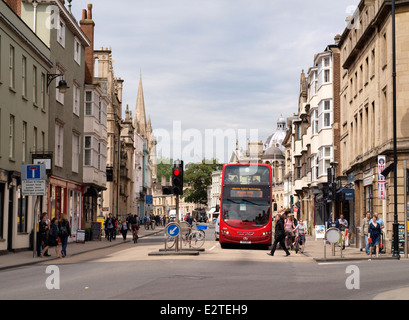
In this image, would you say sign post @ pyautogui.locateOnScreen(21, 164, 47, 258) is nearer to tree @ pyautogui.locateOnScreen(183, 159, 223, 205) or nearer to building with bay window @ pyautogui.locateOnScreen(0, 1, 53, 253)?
building with bay window @ pyautogui.locateOnScreen(0, 1, 53, 253)

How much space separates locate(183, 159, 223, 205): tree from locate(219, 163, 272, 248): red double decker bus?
12436cm

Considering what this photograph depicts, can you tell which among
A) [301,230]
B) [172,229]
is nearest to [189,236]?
[301,230]

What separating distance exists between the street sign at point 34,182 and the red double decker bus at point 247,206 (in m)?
10.1

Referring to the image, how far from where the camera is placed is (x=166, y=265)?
20859 millimetres

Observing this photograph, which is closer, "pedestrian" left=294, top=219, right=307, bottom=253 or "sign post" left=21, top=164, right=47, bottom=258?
"sign post" left=21, top=164, right=47, bottom=258

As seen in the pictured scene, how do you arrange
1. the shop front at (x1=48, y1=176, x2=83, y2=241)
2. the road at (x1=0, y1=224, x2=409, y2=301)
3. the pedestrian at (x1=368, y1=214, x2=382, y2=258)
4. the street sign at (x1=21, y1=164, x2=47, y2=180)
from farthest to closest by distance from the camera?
1. the shop front at (x1=48, y1=176, x2=83, y2=241)
2. the pedestrian at (x1=368, y1=214, x2=382, y2=258)
3. the street sign at (x1=21, y1=164, x2=47, y2=180)
4. the road at (x1=0, y1=224, x2=409, y2=301)

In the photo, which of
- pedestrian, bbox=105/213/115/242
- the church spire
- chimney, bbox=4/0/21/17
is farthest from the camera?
the church spire

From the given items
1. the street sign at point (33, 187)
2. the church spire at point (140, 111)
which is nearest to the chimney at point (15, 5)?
the street sign at point (33, 187)

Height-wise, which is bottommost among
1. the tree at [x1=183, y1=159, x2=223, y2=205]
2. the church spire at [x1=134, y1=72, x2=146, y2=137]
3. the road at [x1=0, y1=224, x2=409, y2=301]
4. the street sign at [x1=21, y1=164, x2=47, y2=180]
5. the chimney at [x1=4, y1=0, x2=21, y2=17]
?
the road at [x1=0, y1=224, x2=409, y2=301]

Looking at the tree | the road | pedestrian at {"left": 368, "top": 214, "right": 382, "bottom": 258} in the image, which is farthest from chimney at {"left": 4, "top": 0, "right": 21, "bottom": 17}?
the tree

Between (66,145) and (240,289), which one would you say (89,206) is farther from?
(240,289)

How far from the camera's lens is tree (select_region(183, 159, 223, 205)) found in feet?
524

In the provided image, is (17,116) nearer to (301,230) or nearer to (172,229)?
(172,229)
